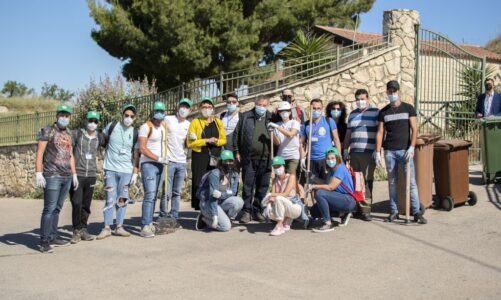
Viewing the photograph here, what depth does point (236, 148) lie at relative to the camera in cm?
872

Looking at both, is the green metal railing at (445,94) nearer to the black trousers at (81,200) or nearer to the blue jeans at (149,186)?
the blue jeans at (149,186)

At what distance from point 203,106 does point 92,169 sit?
6.24 ft

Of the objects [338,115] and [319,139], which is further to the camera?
[338,115]

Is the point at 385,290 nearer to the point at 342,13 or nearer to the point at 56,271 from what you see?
the point at 56,271

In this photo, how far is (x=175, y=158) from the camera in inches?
325

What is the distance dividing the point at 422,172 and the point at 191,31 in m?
10.1

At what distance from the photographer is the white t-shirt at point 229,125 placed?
8734mm

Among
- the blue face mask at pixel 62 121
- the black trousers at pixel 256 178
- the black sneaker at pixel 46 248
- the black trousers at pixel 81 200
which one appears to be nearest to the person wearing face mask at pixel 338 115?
the black trousers at pixel 256 178

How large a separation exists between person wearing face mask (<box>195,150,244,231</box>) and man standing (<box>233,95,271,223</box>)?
310 millimetres

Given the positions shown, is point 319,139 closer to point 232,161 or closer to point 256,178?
point 256,178

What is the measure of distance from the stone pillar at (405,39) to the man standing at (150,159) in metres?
7.80

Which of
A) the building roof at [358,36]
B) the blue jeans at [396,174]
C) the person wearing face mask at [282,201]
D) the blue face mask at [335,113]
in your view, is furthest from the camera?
the building roof at [358,36]

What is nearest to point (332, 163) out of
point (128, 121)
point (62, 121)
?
point (128, 121)

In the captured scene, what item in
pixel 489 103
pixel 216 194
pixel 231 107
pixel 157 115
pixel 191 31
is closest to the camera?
pixel 216 194
